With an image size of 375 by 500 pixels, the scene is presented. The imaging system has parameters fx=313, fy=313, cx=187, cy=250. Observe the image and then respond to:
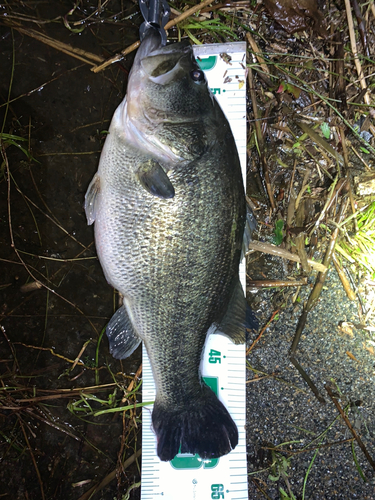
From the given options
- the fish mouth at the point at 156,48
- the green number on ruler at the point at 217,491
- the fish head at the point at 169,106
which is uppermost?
the fish mouth at the point at 156,48

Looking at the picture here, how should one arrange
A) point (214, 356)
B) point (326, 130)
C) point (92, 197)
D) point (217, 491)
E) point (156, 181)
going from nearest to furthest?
1. point (156, 181)
2. point (92, 197)
3. point (217, 491)
4. point (214, 356)
5. point (326, 130)

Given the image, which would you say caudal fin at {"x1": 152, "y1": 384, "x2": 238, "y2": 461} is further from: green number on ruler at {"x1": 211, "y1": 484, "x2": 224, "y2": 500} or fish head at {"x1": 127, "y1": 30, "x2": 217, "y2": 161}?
fish head at {"x1": 127, "y1": 30, "x2": 217, "y2": 161}

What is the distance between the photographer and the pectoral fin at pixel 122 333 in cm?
188

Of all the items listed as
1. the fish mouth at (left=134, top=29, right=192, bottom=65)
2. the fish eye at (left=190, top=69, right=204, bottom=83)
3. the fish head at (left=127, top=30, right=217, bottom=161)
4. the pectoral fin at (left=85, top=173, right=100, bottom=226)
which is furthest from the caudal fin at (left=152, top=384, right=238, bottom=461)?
the fish mouth at (left=134, top=29, right=192, bottom=65)

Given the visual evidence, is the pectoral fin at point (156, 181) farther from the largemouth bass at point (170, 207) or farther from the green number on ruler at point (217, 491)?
the green number on ruler at point (217, 491)

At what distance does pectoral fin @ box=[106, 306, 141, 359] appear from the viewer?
1.88 m

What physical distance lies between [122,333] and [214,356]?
681 millimetres

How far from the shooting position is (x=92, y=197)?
1802mm

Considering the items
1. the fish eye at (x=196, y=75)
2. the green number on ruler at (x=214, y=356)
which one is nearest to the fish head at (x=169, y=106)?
the fish eye at (x=196, y=75)

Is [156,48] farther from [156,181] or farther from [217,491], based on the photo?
[217,491]

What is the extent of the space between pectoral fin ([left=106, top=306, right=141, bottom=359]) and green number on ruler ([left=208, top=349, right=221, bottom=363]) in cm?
57

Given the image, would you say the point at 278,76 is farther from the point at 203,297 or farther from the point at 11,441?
the point at 11,441

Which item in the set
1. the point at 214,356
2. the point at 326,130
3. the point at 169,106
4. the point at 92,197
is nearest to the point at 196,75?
the point at 169,106

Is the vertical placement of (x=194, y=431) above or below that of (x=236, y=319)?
below
